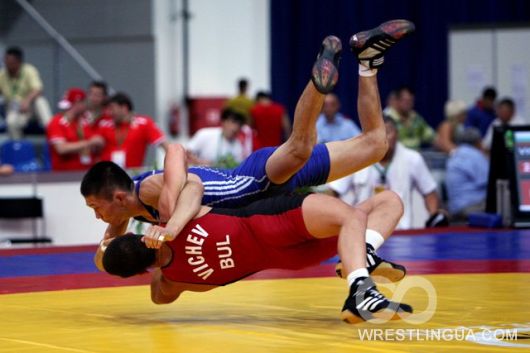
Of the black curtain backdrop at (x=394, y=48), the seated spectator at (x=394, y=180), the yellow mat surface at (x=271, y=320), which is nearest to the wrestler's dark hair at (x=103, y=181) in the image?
the yellow mat surface at (x=271, y=320)

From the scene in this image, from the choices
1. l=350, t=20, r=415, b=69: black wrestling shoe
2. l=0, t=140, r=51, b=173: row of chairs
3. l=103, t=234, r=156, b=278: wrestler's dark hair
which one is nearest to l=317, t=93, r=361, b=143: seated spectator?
l=0, t=140, r=51, b=173: row of chairs

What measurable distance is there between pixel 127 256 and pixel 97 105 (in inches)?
259

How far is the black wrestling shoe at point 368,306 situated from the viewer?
447 centimetres

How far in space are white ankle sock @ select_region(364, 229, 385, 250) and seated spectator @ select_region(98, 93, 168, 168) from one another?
575cm

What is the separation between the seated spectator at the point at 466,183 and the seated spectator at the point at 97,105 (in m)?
3.01

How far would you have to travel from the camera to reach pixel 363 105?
5656 mm

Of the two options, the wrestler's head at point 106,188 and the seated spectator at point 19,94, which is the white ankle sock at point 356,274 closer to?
the wrestler's head at point 106,188

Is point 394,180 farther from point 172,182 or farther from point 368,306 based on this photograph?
point 368,306

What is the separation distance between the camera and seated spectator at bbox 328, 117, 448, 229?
8.73m

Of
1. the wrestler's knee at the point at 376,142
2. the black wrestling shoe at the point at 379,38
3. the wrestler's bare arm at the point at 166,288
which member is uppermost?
the black wrestling shoe at the point at 379,38

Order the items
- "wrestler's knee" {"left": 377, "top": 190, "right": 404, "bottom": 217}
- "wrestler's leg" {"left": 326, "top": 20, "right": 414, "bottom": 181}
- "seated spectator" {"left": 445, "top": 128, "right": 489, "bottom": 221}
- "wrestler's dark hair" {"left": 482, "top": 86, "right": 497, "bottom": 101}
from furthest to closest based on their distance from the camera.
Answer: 1. "wrestler's dark hair" {"left": 482, "top": 86, "right": 497, "bottom": 101}
2. "seated spectator" {"left": 445, "top": 128, "right": 489, "bottom": 221}
3. "wrestler's leg" {"left": 326, "top": 20, "right": 414, "bottom": 181}
4. "wrestler's knee" {"left": 377, "top": 190, "right": 404, "bottom": 217}

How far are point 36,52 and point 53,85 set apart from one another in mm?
506

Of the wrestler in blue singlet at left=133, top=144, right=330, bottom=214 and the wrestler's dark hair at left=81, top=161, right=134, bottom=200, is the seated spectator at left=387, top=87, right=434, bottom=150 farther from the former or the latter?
the wrestler's dark hair at left=81, top=161, right=134, bottom=200

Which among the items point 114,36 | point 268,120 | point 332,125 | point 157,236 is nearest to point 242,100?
point 268,120
